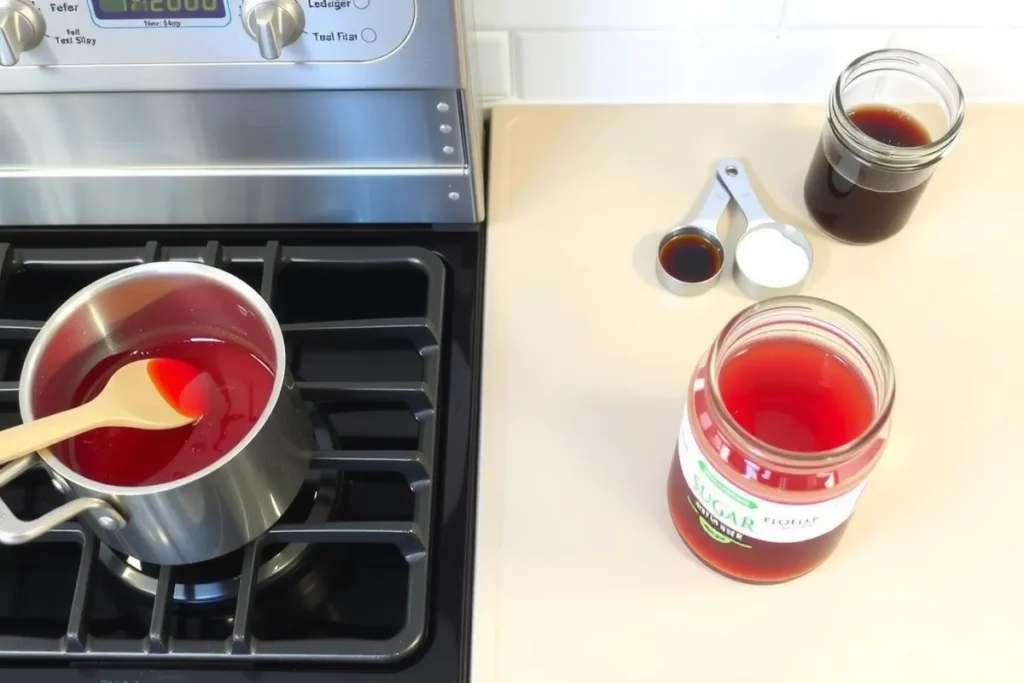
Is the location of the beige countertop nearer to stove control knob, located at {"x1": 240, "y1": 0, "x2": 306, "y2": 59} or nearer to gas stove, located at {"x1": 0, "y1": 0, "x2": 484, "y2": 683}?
gas stove, located at {"x1": 0, "y1": 0, "x2": 484, "y2": 683}

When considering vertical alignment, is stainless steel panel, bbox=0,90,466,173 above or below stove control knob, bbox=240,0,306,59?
below

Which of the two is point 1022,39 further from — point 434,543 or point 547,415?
point 434,543

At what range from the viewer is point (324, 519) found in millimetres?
571

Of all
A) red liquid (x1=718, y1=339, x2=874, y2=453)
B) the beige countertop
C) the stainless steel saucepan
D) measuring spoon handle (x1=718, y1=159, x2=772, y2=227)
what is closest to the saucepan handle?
the stainless steel saucepan

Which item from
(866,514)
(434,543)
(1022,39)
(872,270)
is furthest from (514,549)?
(1022,39)

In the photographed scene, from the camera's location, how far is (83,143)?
0.63m

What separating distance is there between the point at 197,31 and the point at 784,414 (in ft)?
1.25

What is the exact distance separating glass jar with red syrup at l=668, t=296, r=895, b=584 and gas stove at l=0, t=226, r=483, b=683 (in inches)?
5.6

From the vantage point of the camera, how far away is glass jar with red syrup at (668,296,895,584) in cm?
46

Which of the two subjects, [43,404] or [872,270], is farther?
[872,270]

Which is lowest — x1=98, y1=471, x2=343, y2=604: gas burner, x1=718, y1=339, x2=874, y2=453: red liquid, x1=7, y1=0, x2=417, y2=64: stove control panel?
x1=98, y1=471, x2=343, y2=604: gas burner

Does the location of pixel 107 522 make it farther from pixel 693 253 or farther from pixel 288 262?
pixel 693 253

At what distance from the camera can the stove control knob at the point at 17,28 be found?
0.52 meters

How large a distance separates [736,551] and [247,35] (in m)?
0.39
